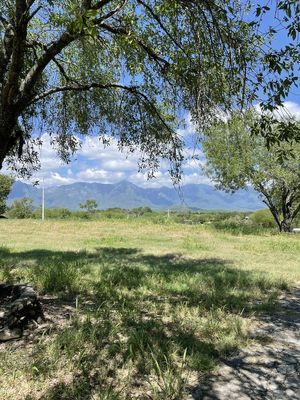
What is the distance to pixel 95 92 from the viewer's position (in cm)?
1007

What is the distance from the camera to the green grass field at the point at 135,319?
426cm

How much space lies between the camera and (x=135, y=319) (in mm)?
6312

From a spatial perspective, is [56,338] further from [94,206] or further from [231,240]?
[94,206]

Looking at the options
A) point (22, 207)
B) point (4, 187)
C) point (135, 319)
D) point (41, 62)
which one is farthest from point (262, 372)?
point (22, 207)

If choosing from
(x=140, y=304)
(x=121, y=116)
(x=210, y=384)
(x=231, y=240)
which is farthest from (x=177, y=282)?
(x=231, y=240)

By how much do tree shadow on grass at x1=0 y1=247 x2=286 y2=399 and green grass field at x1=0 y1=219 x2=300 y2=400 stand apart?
15 millimetres

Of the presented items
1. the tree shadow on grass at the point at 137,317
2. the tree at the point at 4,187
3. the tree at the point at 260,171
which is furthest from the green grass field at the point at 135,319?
the tree at the point at 4,187

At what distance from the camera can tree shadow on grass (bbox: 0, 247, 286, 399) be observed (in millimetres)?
4480

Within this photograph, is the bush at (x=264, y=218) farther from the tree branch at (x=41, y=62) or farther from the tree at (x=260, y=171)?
the tree branch at (x=41, y=62)

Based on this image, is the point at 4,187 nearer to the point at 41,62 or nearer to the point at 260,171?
the point at 260,171

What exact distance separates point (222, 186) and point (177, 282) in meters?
25.8

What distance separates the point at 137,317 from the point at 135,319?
0.15 meters

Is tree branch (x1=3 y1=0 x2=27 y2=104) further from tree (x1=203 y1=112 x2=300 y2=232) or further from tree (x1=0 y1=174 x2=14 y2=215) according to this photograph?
tree (x1=0 y1=174 x2=14 y2=215)

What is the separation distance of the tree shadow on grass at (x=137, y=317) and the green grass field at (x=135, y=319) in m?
0.02
